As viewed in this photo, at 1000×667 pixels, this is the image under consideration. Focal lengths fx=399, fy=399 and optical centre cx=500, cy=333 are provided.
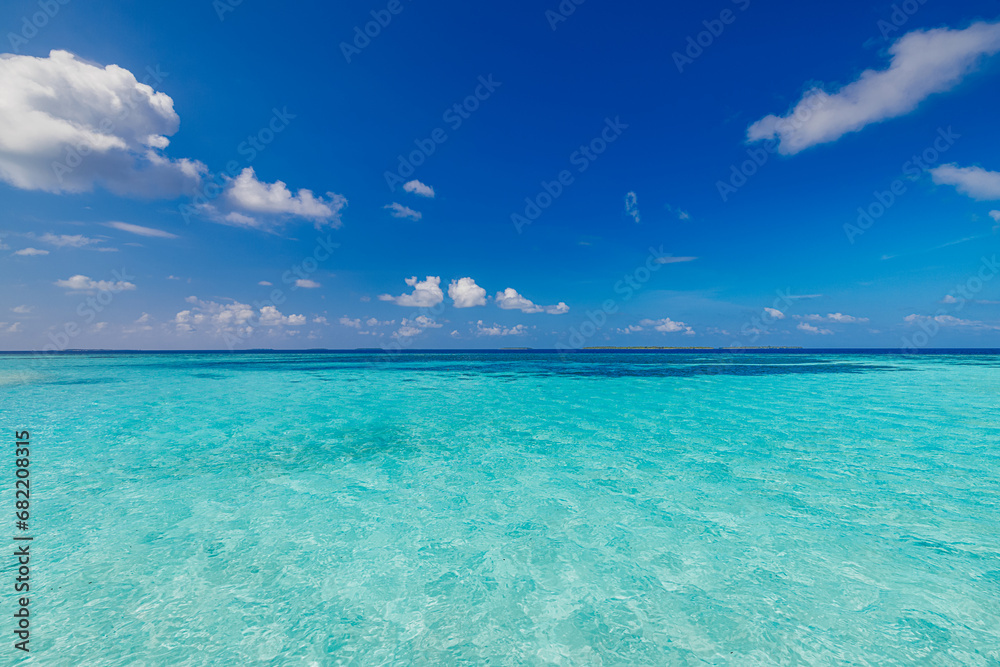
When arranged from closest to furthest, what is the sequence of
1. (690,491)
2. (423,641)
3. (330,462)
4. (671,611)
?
(423,641), (671,611), (690,491), (330,462)

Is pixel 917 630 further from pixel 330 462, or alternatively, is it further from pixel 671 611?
pixel 330 462

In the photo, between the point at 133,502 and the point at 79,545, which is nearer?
the point at 79,545

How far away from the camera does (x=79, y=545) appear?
5562 mm

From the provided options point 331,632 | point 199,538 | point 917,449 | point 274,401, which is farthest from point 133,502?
point 917,449

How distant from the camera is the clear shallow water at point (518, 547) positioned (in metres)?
3.82

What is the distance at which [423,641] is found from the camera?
152 inches

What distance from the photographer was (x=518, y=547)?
5.61m

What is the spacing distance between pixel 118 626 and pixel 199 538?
1.89 metres

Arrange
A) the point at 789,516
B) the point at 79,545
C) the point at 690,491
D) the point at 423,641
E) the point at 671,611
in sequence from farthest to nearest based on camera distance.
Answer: the point at 690,491, the point at 789,516, the point at 79,545, the point at 671,611, the point at 423,641

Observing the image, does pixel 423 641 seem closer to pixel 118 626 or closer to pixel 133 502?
pixel 118 626

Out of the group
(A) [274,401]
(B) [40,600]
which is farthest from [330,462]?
(A) [274,401]

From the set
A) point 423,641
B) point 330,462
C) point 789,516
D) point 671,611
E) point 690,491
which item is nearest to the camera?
point 423,641

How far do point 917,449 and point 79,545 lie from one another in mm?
16993

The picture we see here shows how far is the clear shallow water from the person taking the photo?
3822 mm
